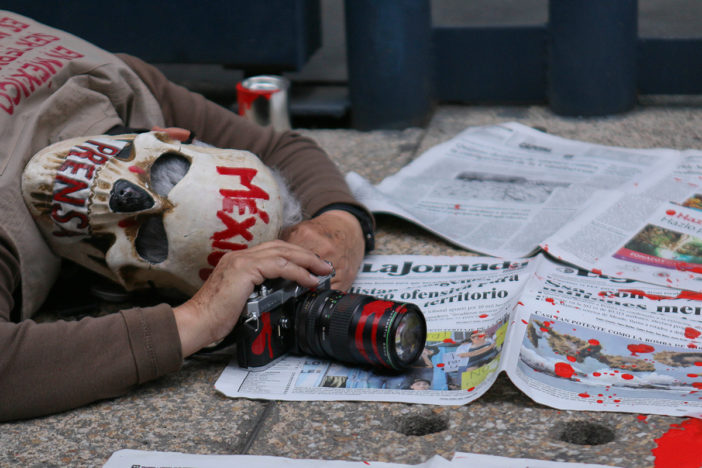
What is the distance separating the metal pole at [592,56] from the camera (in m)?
2.30

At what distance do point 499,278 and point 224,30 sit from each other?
134 centimetres

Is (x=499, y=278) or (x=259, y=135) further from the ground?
(x=259, y=135)

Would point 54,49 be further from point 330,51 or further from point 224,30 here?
point 330,51

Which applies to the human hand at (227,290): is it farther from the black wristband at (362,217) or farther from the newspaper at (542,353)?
the black wristband at (362,217)

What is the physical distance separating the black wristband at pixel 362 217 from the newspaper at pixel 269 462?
1.95 feet

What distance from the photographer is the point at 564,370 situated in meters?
1.21

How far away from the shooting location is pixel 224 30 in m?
2.48

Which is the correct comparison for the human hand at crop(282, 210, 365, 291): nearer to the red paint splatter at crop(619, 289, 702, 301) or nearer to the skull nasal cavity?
the skull nasal cavity

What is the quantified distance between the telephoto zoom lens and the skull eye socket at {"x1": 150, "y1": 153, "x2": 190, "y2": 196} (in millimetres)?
256

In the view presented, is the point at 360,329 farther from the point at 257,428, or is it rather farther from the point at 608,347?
the point at 608,347

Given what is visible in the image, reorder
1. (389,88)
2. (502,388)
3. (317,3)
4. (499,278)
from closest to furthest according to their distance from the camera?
(502,388), (499,278), (389,88), (317,3)

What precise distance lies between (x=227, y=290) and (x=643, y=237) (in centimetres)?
83

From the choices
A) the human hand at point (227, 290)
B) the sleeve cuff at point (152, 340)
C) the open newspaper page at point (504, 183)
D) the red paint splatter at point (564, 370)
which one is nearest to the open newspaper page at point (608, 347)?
the red paint splatter at point (564, 370)

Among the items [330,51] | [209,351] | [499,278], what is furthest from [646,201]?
[330,51]
